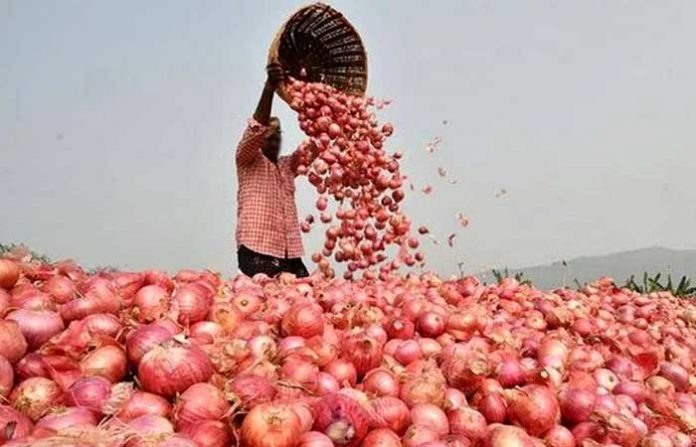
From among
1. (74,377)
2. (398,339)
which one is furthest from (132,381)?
(398,339)

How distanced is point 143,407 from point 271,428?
0.36 meters

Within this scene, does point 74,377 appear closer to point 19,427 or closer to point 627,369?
point 19,427

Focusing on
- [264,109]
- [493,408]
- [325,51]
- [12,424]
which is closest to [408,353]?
[493,408]

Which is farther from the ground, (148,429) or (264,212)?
(264,212)

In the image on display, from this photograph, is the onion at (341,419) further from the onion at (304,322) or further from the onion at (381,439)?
the onion at (304,322)

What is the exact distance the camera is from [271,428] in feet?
5.46

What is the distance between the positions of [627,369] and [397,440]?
1470mm

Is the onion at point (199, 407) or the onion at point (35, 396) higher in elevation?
the onion at point (199, 407)

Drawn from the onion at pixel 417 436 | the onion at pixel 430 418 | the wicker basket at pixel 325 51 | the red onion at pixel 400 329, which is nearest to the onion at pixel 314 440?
the onion at pixel 417 436

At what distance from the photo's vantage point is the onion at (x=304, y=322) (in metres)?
2.49

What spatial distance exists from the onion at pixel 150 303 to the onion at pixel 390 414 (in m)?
0.86

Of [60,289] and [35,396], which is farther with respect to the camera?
[60,289]

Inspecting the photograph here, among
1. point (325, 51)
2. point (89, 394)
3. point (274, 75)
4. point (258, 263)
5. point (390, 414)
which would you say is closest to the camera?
point (89, 394)

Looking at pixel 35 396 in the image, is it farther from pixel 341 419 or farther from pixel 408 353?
pixel 408 353
